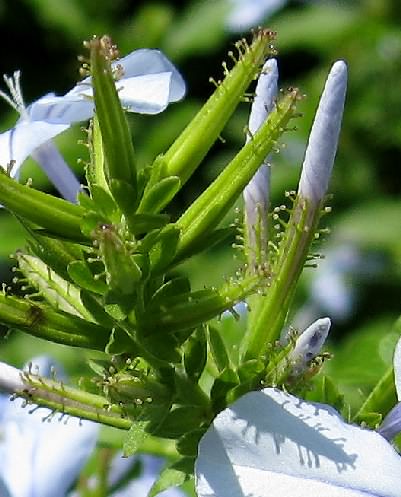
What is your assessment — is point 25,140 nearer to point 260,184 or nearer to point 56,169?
point 56,169

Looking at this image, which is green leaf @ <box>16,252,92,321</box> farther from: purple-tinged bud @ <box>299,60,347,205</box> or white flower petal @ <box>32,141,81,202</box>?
purple-tinged bud @ <box>299,60,347,205</box>

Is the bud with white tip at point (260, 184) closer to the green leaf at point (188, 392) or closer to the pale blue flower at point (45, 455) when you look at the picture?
the green leaf at point (188, 392)

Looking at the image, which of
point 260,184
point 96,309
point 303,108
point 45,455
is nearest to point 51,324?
point 96,309

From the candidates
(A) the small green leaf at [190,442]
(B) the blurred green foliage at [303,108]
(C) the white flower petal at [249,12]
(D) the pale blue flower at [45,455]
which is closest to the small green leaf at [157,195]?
(A) the small green leaf at [190,442]

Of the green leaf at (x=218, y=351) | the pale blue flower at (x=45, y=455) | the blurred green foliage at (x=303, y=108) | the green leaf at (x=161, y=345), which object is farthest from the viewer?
the blurred green foliage at (x=303, y=108)

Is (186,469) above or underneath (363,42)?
above

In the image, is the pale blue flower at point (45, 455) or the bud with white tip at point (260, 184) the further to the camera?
the pale blue flower at point (45, 455)

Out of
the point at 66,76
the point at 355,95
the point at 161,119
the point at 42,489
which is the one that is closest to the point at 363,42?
the point at 355,95

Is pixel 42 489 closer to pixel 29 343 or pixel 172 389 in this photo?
pixel 172 389
